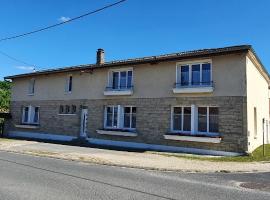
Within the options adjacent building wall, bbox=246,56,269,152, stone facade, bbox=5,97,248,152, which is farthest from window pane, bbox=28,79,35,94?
adjacent building wall, bbox=246,56,269,152

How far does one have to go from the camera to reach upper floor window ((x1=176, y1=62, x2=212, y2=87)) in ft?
57.4

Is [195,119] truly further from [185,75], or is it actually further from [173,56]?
[173,56]

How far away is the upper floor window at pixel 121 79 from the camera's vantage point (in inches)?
819

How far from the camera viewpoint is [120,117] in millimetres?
20734

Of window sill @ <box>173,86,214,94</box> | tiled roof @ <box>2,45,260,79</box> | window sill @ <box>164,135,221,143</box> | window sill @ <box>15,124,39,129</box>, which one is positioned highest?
tiled roof @ <box>2,45,260,79</box>

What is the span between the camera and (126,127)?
20.6 meters

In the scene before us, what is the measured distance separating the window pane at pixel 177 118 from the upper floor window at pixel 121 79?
12.4ft

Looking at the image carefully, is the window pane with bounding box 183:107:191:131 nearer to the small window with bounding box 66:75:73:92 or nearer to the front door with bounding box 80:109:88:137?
the front door with bounding box 80:109:88:137

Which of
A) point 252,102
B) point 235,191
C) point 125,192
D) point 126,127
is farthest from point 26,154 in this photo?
point 252,102

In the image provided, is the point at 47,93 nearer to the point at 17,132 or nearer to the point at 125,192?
the point at 17,132

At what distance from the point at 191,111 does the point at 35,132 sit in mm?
14198

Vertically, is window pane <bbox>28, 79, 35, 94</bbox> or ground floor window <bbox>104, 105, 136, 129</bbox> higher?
window pane <bbox>28, 79, 35, 94</bbox>

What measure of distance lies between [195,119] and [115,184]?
976cm

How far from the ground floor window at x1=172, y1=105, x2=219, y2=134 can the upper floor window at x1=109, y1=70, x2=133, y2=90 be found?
4032 mm
